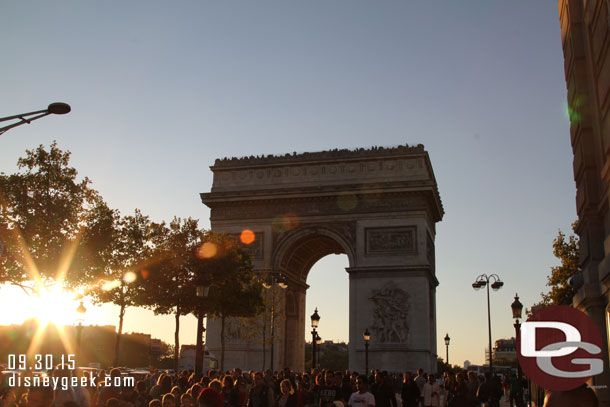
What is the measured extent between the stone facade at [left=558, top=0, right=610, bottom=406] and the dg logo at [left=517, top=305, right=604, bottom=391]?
8.77 m

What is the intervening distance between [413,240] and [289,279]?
9692 mm

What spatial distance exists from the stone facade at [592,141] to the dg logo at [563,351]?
28.8ft

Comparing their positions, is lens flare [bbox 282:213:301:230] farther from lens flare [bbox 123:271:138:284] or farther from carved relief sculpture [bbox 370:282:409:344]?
lens flare [bbox 123:271:138:284]

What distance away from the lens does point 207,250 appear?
3219 cm

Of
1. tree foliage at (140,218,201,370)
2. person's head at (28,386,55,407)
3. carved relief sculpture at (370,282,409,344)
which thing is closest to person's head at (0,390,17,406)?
person's head at (28,386,55,407)

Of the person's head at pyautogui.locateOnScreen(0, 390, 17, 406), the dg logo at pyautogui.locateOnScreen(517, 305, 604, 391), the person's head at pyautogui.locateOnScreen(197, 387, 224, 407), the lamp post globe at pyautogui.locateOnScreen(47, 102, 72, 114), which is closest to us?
the dg logo at pyautogui.locateOnScreen(517, 305, 604, 391)

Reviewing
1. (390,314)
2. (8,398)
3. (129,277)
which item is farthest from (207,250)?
(8,398)

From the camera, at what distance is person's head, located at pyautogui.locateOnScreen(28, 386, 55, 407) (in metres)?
8.05

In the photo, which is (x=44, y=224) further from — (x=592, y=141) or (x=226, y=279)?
(x=592, y=141)

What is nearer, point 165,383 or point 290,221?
point 165,383

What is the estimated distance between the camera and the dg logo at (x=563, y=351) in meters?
4.79

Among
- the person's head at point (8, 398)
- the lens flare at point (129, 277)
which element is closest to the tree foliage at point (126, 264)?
the lens flare at point (129, 277)

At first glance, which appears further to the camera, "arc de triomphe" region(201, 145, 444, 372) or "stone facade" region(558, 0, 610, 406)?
"arc de triomphe" region(201, 145, 444, 372)

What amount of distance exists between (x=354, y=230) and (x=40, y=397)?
36.6 metres
